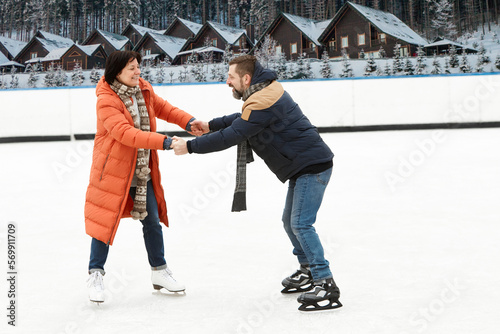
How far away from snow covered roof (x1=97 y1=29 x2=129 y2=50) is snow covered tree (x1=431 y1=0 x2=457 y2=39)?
15.8 metres

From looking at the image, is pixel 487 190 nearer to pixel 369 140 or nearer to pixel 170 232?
pixel 170 232

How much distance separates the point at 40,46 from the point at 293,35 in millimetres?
12716

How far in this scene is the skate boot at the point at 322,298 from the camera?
2.33 m

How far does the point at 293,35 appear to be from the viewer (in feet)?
80.8

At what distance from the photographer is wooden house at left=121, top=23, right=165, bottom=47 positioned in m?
26.3

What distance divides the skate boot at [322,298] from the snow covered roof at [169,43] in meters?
22.9

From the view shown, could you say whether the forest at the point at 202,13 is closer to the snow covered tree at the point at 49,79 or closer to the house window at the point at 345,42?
the house window at the point at 345,42

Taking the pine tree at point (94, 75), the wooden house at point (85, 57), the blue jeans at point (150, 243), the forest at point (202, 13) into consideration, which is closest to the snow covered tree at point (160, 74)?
the pine tree at point (94, 75)

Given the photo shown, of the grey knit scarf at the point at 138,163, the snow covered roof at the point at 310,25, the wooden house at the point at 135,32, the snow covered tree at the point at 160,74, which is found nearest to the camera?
the grey knit scarf at the point at 138,163

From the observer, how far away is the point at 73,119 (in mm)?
13203

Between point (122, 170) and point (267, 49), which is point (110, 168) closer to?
point (122, 170)

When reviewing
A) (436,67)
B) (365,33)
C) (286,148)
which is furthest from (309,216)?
(365,33)

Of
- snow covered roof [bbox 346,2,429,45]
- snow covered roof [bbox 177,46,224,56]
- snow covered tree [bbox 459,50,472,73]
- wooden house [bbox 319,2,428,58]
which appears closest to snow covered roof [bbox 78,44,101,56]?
snow covered roof [bbox 177,46,224,56]

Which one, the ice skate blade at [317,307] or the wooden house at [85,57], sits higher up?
the wooden house at [85,57]
